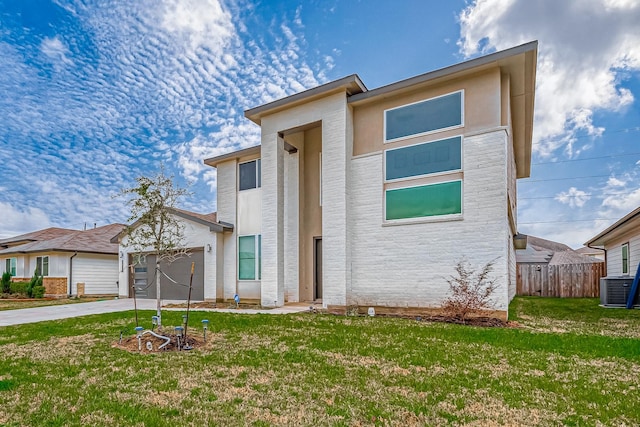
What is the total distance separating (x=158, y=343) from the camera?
6.13m

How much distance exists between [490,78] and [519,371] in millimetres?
7184

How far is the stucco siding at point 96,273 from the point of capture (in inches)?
780

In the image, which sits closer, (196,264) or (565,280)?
(196,264)

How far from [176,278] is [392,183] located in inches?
395

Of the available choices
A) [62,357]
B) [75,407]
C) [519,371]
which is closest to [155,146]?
[62,357]

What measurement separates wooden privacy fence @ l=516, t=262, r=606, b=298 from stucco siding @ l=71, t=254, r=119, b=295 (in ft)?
74.3

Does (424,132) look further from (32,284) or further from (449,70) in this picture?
(32,284)

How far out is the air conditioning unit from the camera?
12680 millimetres

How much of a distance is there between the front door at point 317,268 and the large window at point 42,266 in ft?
51.6

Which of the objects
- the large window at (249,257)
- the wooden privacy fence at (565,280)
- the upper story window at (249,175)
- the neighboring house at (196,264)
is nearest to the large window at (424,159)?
the upper story window at (249,175)

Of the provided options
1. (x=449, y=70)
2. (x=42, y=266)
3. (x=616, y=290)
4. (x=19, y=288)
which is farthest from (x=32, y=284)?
(x=616, y=290)

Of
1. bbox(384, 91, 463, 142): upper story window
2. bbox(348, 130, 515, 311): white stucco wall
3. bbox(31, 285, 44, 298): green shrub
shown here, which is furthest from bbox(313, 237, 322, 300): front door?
bbox(31, 285, 44, 298): green shrub

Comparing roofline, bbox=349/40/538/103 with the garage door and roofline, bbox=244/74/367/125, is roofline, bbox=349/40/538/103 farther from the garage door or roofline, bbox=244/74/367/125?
the garage door

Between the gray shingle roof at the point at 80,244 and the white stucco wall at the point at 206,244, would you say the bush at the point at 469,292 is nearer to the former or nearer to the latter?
the white stucco wall at the point at 206,244
